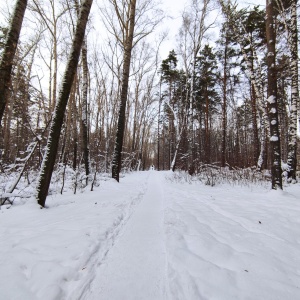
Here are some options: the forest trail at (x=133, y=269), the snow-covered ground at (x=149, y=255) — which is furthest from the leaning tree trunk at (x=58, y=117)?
the forest trail at (x=133, y=269)

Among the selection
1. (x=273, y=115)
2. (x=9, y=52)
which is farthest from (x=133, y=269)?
(x=273, y=115)

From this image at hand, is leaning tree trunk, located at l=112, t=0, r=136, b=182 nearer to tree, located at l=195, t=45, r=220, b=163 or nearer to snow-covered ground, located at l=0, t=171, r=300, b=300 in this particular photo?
snow-covered ground, located at l=0, t=171, r=300, b=300

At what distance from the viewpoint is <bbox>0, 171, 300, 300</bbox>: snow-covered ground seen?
150 cm

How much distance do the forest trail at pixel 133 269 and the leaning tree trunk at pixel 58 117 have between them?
2153mm

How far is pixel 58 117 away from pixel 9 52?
1527 mm

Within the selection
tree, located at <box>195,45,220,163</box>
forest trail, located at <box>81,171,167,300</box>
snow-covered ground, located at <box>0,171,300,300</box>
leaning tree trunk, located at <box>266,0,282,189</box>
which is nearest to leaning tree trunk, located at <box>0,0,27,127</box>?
snow-covered ground, located at <box>0,171,300,300</box>

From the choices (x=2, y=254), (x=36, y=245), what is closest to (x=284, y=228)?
(x=36, y=245)

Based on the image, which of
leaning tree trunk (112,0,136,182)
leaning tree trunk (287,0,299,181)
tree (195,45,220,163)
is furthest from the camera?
tree (195,45,220,163)

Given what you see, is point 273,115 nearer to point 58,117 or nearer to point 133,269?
point 133,269

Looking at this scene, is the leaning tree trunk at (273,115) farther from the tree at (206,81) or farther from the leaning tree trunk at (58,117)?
the tree at (206,81)

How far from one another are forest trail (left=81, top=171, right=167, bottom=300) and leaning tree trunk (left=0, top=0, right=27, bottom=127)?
354 cm

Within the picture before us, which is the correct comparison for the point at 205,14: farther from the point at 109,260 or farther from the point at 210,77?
the point at 109,260

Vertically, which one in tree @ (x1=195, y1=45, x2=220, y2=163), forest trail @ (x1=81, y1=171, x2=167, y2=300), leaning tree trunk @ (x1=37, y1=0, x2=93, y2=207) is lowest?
forest trail @ (x1=81, y1=171, x2=167, y2=300)

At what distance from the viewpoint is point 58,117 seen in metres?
3.93
